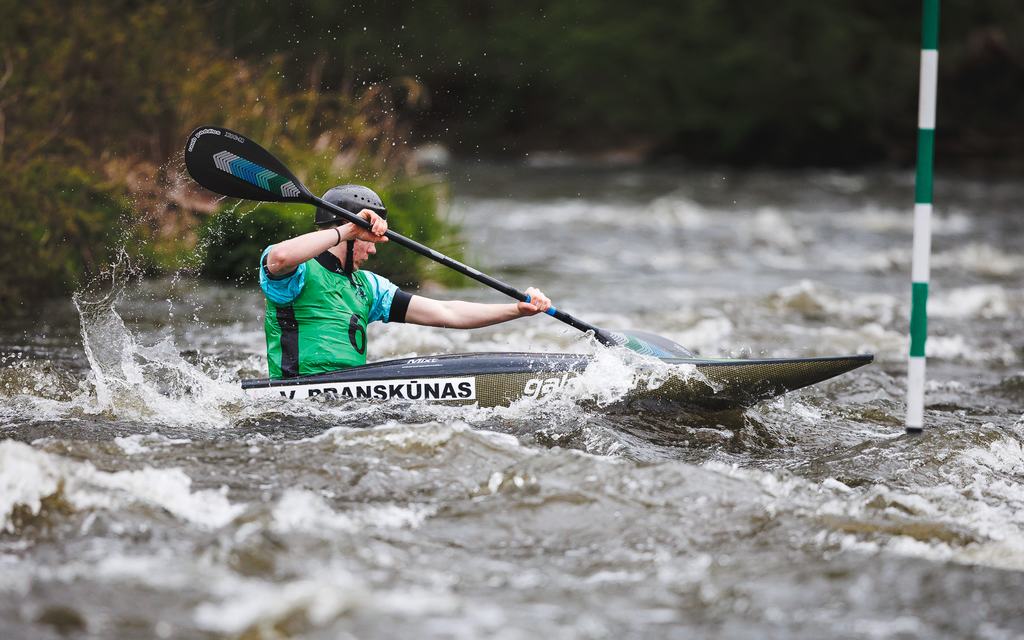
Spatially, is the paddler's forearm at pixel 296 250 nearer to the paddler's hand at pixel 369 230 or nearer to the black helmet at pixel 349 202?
the paddler's hand at pixel 369 230

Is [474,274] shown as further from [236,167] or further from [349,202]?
[236,167]

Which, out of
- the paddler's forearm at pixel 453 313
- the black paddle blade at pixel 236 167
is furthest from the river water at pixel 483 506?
the black paddle blade at pixel 236 167

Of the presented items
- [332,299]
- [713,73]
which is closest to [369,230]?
[332,299]

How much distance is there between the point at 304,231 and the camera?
8.11 metres

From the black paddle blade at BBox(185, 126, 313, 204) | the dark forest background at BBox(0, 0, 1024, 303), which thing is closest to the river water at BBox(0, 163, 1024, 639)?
the black paddle blade at BBox(185, 126, 313, 204)

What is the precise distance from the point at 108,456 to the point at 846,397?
3750 millimetres

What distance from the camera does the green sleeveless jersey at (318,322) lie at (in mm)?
→ 4941

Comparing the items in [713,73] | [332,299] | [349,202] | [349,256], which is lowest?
[332,299]

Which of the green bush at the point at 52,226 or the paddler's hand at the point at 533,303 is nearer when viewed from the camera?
the paddler's hand at the point at 533,303

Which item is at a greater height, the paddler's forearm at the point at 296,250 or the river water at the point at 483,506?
the paddler's forearm at the point at 296,250

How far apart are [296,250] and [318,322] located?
0.49 meters

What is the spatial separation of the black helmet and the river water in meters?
0.79

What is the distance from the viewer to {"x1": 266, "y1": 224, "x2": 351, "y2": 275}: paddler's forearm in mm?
4633

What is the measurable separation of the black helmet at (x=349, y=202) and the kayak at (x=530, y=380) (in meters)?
0.65
